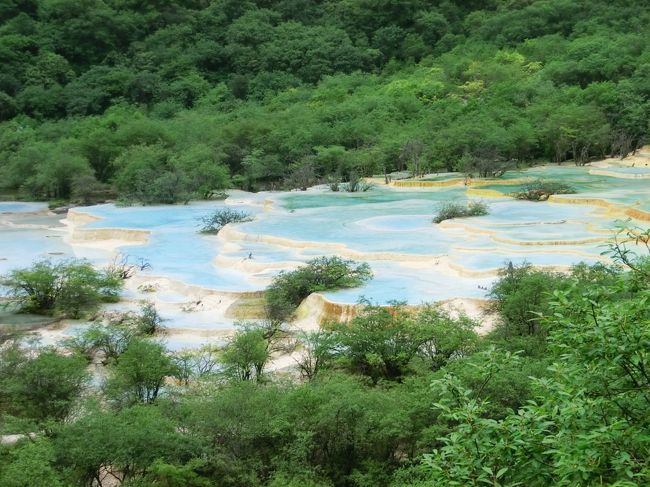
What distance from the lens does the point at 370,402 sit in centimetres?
909

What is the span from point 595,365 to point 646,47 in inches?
1795

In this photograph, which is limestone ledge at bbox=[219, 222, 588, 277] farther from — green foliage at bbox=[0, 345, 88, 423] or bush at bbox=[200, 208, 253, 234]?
green foliage at bbox=[0, 345, 88, 423]

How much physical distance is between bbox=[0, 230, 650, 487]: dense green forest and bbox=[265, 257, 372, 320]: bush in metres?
0.69

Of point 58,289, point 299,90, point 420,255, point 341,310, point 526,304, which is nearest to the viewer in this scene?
point 526,304

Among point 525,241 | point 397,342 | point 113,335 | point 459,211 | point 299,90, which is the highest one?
point 299,90

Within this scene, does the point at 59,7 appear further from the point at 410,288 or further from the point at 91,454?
the point at 91,454

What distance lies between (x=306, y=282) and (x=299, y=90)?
37.1m

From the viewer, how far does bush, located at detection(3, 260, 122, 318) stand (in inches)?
657

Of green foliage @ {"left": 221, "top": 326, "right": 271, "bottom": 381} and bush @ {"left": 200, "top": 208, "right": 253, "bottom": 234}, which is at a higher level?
bush @ {"left": 200, "top": 208, "right": 253, "bottom": 234}

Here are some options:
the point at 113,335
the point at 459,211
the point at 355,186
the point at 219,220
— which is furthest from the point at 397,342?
the point at 355,186

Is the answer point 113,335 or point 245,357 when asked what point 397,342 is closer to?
point 245,357

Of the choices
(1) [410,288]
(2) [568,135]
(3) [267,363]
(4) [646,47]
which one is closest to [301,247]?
(1) [410,288]

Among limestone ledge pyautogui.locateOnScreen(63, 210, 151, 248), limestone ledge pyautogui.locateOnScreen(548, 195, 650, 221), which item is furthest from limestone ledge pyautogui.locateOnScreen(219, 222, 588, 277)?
limestone ledge pyautogui.locateOnScreen(63, 210, 151, 248)

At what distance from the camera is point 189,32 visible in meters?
60.4
